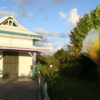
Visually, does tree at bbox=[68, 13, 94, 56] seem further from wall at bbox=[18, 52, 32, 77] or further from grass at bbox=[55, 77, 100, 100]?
grass at bbox=[55, 77, 100, 100]

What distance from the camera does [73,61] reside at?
17.9 meters

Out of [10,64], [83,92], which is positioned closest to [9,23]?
[10,64]

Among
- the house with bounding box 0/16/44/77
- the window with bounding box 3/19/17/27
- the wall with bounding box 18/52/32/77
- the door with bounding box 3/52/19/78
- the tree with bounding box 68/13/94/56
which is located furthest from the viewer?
the tree with bounding box 68/13/94/56

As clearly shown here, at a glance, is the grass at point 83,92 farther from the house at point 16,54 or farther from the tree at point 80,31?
the tree at point 80,31

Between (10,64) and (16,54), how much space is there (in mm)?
1056

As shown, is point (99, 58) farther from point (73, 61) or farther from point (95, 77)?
point (73, 61)

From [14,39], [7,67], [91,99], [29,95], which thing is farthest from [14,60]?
[91,99]

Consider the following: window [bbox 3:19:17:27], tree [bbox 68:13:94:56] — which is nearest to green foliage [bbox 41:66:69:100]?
window [bbox 3:19:17:27]

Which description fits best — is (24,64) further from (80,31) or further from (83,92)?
(80,31)

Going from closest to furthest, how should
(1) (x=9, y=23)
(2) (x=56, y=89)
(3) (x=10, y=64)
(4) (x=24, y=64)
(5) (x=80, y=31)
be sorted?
(2) (x=56, y=89)
(3) (x=10, y=64)
(4) (x=24, y=64)
(1) (x=9, y=23)
(5) (x=80, y=31)

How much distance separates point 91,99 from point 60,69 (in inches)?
434

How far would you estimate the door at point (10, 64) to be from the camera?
45.0 feet

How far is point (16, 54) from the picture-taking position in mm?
14234

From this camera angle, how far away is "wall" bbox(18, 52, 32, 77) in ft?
47.3
